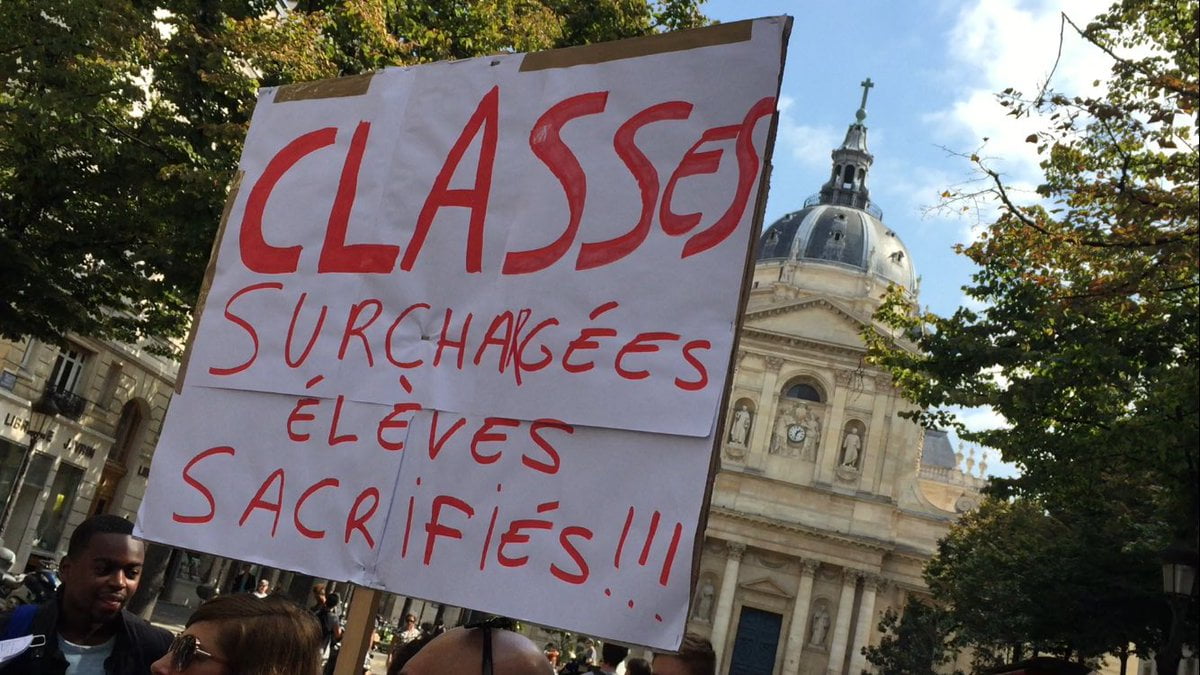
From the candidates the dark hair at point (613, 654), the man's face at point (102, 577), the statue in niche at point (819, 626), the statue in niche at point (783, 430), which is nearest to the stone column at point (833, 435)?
the statue in niche at point (783, 430)

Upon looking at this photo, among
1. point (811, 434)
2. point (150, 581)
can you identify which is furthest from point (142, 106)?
Answer: point (811, 434)

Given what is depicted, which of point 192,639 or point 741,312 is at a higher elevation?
point 741,312

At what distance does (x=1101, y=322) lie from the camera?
13.5 metres

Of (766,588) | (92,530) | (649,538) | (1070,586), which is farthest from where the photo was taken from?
(766,588)

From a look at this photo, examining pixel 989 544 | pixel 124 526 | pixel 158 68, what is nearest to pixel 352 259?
pixel 124 526

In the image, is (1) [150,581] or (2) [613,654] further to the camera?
(1) [150,581]

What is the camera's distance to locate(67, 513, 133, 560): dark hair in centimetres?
355

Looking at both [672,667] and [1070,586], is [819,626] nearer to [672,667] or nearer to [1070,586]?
[1070,586]

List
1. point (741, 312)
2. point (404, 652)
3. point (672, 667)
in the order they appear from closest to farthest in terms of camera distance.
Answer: point (741, 312)
point (404, 652)
point (672, 667)

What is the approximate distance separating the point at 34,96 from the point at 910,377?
11141mm

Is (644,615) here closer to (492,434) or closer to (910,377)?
(492,434)

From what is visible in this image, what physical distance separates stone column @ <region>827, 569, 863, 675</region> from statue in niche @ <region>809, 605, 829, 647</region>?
45 cm

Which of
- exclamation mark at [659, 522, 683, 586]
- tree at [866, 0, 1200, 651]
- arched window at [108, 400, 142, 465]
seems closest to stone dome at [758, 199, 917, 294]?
arched window at [108, 400, 142, 465]

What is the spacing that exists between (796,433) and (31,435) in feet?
114
